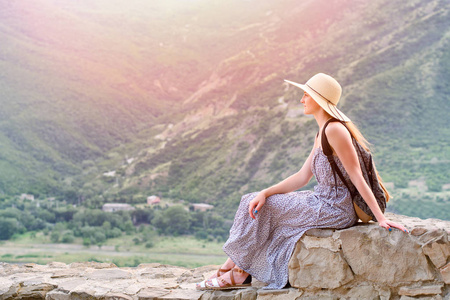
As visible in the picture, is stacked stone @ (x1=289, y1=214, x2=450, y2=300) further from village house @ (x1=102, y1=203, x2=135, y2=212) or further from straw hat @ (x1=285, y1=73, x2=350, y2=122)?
village house @ (x1=102, y1=203, x2=135, y2=212)

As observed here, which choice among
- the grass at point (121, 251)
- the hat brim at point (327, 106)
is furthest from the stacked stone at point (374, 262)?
the grass at point (121, 251)

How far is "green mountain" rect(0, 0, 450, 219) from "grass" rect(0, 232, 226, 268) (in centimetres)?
278

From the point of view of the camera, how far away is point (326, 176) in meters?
2.44

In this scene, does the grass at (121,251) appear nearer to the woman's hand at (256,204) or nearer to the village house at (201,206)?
the village house at (201,206)

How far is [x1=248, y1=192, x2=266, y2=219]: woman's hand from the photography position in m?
2.52

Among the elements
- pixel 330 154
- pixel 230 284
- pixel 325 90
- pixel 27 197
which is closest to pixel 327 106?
pixel 325 90

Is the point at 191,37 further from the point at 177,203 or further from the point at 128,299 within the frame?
the point at 128,299

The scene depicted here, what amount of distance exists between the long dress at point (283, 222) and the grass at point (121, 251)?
467 inches

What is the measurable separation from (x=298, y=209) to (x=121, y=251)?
45.2ft

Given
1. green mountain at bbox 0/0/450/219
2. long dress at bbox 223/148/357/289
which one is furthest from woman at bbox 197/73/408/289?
green mountain at bbox 0/0/450/219

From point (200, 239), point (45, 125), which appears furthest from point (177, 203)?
point (45, 125)

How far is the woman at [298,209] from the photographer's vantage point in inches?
91.9

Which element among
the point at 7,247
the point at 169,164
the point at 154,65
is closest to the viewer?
the point at 7,247

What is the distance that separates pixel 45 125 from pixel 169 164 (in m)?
7.09
